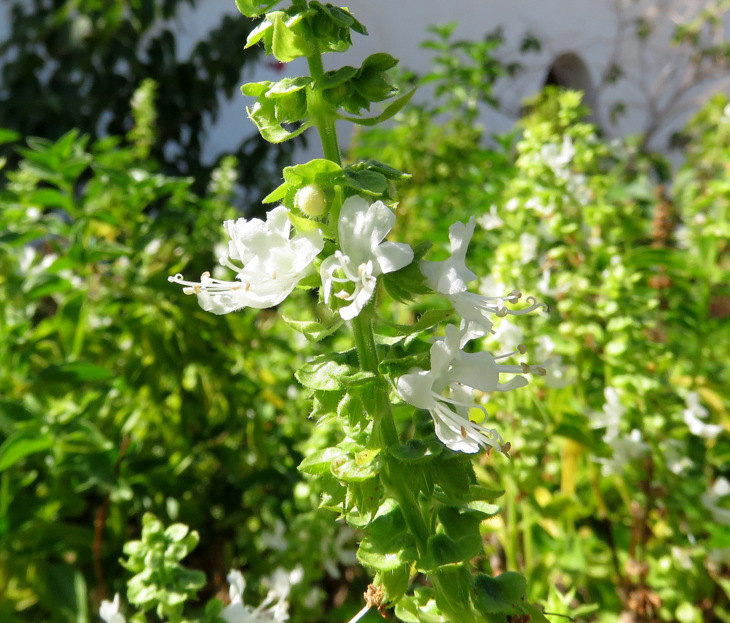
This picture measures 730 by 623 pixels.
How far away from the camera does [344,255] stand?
1.44 feet

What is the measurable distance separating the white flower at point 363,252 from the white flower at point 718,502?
33.6 inches

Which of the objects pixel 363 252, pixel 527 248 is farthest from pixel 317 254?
pixel 527 248

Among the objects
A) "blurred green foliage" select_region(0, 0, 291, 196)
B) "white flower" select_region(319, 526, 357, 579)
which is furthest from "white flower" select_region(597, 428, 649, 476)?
"blurred green foliage" select_region(0, 0, 291, 196)

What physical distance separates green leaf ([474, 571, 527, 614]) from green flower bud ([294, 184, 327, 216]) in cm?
27

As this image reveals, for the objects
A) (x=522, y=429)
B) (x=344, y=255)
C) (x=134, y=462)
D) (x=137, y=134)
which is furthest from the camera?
(x=137, y=134)

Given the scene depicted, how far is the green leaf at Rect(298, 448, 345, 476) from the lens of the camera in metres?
0.45

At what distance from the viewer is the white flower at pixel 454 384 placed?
0.43 meters

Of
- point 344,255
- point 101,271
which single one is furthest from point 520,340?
point 101,271

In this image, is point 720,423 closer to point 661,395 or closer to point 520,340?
point 661,395

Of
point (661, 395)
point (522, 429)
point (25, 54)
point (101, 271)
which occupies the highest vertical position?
point (101, 271)

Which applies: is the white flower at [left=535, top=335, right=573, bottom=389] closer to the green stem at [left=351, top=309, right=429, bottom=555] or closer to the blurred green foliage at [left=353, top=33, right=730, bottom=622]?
the blurred green foliage at [left=353, top=33, right=730, bottom=622]

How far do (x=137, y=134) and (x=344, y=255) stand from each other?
5.59 feet

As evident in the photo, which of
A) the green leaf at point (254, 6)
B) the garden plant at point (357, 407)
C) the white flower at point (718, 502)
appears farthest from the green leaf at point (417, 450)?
the white flower at point (718, 502)

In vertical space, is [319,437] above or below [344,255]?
below
